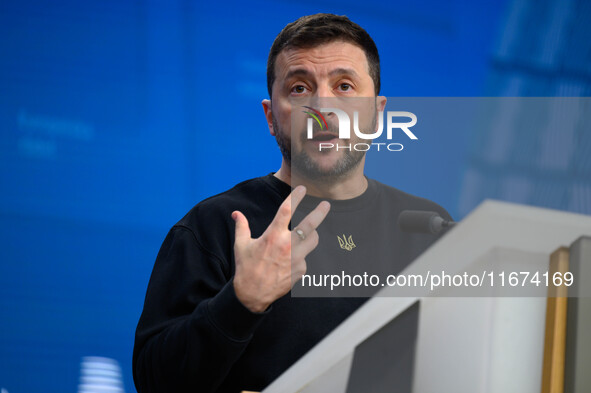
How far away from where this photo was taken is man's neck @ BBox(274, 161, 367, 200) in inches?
50.1

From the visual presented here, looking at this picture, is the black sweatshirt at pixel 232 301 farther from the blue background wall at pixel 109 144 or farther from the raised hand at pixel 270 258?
the blue background wall at pixel 109 144

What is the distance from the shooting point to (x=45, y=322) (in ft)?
7.08

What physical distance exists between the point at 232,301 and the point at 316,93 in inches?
23.6

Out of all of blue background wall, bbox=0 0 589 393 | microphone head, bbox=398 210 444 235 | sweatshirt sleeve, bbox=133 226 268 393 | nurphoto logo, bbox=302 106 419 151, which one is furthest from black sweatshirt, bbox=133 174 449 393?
blue background wall, bbox=0 0 589 393

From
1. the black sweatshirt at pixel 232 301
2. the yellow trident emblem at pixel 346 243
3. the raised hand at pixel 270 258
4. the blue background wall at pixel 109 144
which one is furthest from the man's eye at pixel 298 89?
the blue background wall at pixel 109 144

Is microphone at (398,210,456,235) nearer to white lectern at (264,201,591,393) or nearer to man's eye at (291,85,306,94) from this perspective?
white lectern at (264,201,591,393)

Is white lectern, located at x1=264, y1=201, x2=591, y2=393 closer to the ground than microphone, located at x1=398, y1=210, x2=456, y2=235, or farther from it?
closer to the ground

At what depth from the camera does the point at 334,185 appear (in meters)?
1.28

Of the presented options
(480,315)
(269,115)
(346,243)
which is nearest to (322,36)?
(269,115)

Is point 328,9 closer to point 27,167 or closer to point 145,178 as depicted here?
point 145,178

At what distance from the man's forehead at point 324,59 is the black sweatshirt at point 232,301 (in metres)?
0.25

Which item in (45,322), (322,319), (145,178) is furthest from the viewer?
(145,178)

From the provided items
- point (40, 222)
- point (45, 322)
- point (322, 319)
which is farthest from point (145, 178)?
point (322, 319)

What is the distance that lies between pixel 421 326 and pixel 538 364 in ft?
0.34
